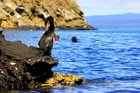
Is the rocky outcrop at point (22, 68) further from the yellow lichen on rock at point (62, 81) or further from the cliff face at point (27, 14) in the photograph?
the cliff face at point (27, 14)

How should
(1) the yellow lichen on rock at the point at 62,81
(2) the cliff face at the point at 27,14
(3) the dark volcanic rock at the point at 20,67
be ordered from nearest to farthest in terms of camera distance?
(3) the dark volcanic rock at the point at 20,67
(1) the yellow lichen on rock at the point at 62,81
(2) the cliff face at the point at 27,14

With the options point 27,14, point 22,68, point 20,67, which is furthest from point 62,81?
point 27,14

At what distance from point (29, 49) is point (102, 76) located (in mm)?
7731

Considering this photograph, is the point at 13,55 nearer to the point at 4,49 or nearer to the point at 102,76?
the point at 4,49

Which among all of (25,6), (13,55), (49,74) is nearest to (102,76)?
(49,74)

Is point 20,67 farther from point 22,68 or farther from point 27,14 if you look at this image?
point 27,14

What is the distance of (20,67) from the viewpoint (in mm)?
20109

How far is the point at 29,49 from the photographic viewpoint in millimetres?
21797

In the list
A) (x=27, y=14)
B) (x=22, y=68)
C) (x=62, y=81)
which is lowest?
(x=62, y=81)

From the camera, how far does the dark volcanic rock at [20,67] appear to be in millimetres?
20000

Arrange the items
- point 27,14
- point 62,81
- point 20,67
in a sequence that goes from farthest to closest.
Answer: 1. point 27,14
2. point 62,81
3. point 20,67

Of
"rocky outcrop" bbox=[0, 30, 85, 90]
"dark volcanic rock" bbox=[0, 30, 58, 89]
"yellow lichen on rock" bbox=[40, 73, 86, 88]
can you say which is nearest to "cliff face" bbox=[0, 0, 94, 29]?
"yellow lichen on rock" bbox=[40, 73, 86, 88]

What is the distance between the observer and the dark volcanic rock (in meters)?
20.0

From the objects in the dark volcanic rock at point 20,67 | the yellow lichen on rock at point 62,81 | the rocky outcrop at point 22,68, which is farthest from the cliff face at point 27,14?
the dark volcanic rock at point 20,67
